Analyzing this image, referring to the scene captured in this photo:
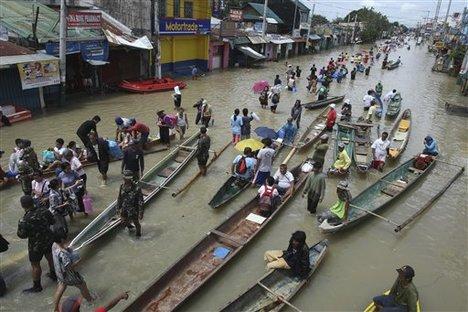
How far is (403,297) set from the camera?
6.28 metres

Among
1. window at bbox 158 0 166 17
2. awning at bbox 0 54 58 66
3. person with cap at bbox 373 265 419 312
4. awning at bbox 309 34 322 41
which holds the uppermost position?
window at bbox 158 0 166 17

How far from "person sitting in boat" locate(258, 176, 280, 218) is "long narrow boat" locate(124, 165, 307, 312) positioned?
0.15 meters

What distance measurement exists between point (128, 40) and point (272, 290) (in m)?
19.9

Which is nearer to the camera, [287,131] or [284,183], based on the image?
[284,183]

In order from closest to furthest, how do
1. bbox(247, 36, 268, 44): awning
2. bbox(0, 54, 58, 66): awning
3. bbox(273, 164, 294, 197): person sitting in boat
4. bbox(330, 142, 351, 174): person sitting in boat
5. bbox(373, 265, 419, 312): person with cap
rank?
bbox(373, 265, 419, 312): person with cap < bbox(273, 164, 294, 197): person sitting in boat < bbox(330, 142, 351, 174): person sitting in boat < bbox(0, 54, 58, 66): awning < bbox(247, 36, 268, 44): awning

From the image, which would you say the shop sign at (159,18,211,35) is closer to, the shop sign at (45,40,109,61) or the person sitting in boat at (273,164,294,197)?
the shop sign at (45,40,109,61)

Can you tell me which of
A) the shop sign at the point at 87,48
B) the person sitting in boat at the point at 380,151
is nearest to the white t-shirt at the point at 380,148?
the person sitting in boat at the point at 380,151

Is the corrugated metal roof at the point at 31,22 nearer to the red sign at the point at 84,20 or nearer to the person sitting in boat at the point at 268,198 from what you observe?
the red sign at the point at 84,20

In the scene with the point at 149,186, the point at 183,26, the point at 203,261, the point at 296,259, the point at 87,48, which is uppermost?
the point at 183,26

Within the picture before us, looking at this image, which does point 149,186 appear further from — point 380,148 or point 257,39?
point 257,39

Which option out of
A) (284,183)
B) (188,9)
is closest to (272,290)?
(284,183)

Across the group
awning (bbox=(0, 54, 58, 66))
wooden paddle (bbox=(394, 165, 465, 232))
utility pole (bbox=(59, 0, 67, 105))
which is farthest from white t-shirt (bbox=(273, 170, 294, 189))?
utility pole (bbox=(59, 0, 67, 105))

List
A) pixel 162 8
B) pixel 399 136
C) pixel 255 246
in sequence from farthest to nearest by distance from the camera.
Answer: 1. pixel 162 8
2. pixel 399 136
3. pixel 255 246

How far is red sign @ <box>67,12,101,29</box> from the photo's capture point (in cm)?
1806
